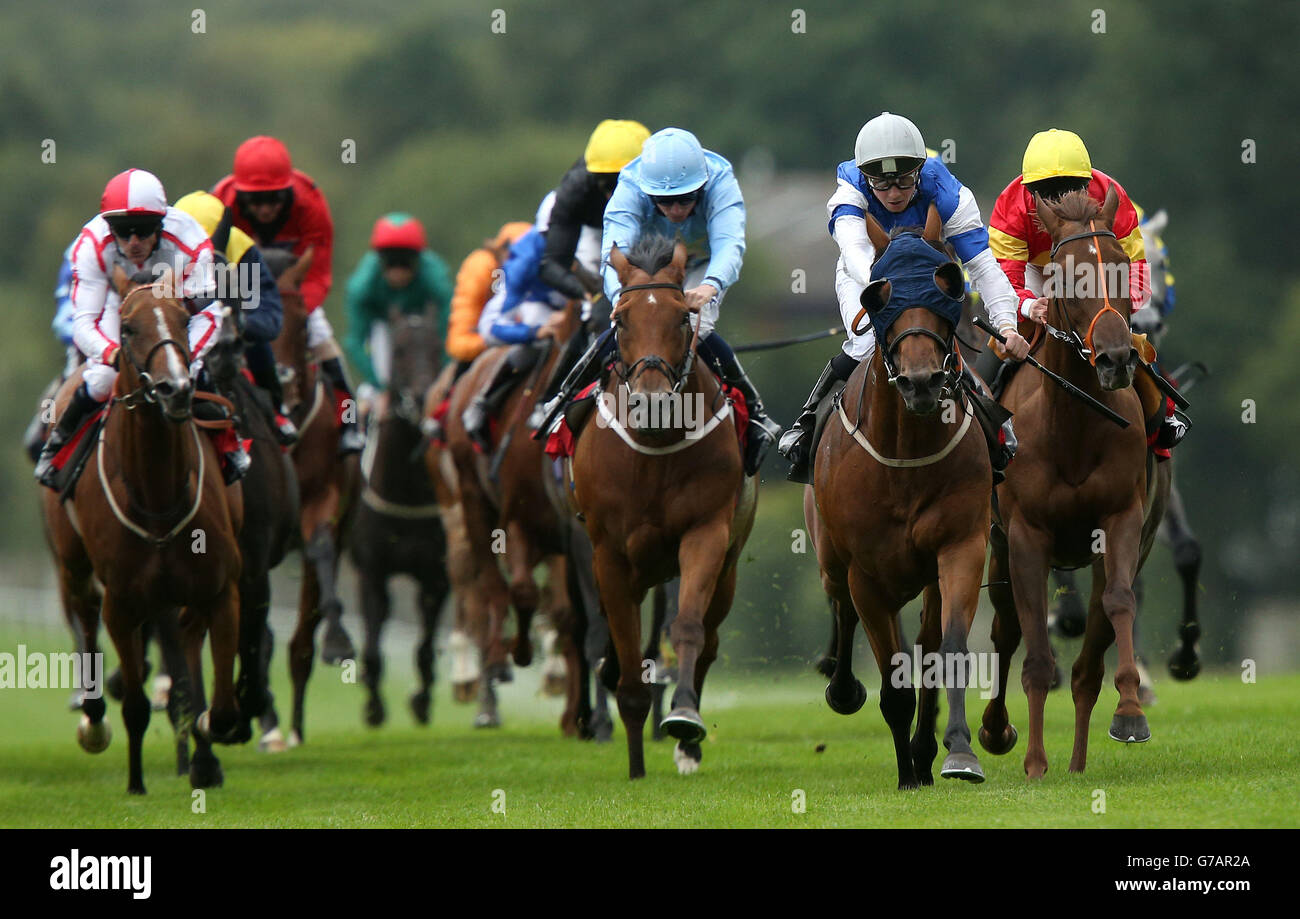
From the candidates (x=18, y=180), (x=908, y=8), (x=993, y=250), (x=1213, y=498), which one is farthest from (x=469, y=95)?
(x=993, y=250)

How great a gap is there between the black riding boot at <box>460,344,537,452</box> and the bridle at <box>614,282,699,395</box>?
3745 millimetres

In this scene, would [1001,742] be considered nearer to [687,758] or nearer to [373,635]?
[687,758]

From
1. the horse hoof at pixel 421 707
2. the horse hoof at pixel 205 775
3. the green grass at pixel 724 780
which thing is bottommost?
the green grass at pixel 724 780

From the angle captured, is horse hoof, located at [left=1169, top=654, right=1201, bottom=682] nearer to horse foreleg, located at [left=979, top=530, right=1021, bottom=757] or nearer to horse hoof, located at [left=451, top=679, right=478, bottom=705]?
horse foreleg, located at [left=979, top=530, right=1021, bottom=757]

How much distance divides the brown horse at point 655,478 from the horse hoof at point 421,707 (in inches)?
271

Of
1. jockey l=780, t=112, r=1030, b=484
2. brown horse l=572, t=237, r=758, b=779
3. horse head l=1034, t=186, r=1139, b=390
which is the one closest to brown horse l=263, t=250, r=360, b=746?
brown horse l=572, t=237, r=758, b=779

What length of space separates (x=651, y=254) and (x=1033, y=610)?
2271mm

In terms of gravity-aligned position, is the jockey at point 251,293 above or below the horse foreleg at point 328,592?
above

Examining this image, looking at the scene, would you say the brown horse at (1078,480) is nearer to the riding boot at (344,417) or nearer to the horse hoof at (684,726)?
the horse hoof at (684,726)

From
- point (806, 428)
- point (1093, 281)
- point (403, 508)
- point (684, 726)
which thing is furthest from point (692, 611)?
point (403, 508)

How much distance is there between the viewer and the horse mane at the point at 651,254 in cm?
1026

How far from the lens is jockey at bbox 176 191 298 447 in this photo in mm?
12703

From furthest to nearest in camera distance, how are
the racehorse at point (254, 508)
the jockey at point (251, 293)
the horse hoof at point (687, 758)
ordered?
the jockey at point (251, 293) → the racehorse at point (254, 508) → the horse hoof at point (687, 758)

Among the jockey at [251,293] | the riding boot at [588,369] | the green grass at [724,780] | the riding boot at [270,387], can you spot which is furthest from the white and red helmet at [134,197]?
the green grass at [724,780]
